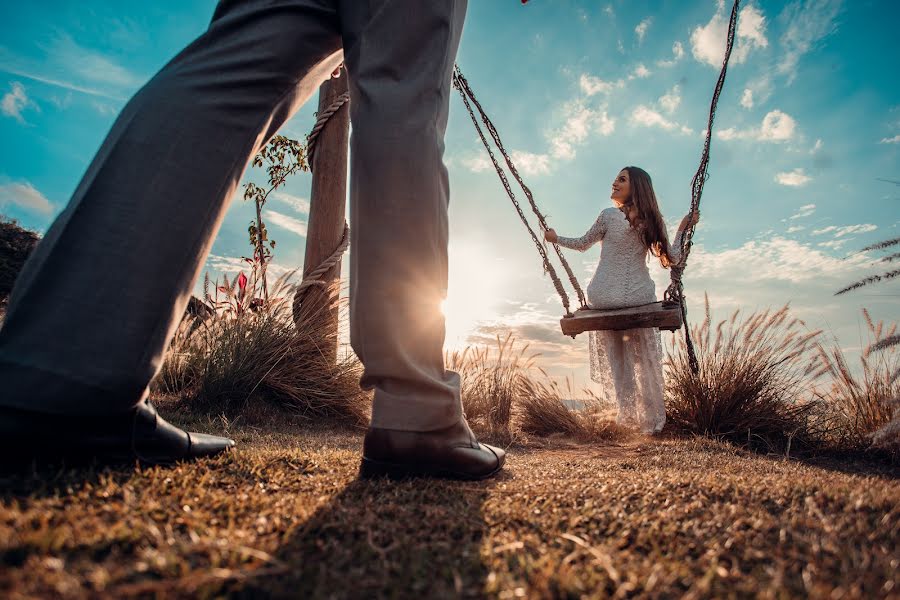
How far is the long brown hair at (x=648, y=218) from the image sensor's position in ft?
15.8

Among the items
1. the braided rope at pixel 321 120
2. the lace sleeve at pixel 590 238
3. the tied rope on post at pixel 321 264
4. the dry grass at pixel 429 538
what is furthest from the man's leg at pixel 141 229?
the lace sleeve at pixel 590 238

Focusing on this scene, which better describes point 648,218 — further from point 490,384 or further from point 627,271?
point 490,384

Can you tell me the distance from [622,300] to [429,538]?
4.47 meters

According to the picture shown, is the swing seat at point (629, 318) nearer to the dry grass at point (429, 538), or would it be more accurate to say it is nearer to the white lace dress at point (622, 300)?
the white lace dress at point (622, 300)

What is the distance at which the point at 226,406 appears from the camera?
287cm

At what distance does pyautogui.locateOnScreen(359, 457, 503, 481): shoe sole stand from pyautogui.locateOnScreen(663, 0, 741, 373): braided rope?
10.5ft

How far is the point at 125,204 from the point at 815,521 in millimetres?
1168

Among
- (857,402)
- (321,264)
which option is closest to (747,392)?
(857,402)

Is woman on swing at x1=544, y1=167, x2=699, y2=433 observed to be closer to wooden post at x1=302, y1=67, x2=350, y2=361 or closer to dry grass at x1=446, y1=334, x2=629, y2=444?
dry grass at x1=446, y1=334, x2=629, y2=444

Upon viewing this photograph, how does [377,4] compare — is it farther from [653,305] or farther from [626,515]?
[653,305]

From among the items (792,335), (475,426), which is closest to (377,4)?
(475,426)

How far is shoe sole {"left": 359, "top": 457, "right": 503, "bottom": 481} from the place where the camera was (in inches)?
42.6

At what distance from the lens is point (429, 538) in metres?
0.67

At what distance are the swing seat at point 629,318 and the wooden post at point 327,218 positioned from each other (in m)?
1.88
